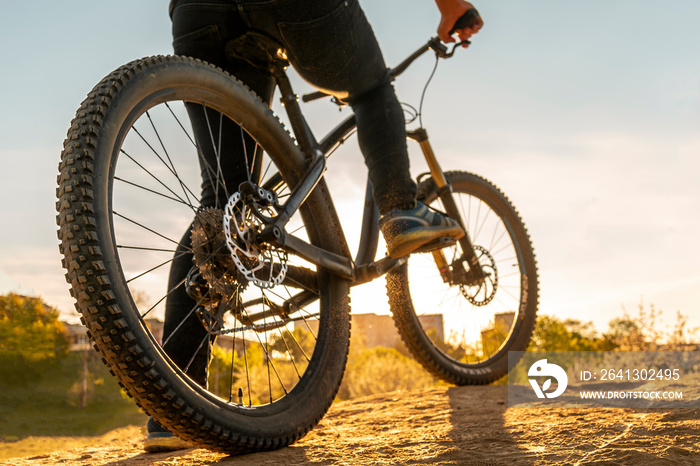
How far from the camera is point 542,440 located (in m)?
1.34

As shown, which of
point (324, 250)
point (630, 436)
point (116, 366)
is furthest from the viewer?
point (324, 250)

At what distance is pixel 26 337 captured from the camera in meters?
5.20

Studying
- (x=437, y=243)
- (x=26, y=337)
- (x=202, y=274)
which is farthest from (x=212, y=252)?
(x=26, y=337)

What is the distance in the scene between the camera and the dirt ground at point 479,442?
3.81ft

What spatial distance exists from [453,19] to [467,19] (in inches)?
2.4

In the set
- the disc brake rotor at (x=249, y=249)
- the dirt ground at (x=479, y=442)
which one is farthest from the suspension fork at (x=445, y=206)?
the disc brake rotor at (x=249, y=249)

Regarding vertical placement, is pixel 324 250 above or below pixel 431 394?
above

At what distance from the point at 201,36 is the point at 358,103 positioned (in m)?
0.61

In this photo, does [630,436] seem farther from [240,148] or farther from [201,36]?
[201,36]

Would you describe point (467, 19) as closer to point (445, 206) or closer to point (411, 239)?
point (411, 239)

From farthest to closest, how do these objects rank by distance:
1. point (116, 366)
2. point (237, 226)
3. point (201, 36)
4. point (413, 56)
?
point (413, 56)
point (201, 36)
point (237, 226)
point (116, 366)

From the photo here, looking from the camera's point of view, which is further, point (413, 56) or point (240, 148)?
point (413, 56)

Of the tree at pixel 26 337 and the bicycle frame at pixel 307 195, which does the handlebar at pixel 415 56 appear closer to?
the bicycle frame at pixel 307 195

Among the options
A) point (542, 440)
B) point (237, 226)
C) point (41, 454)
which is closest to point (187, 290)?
point (237, 226)
